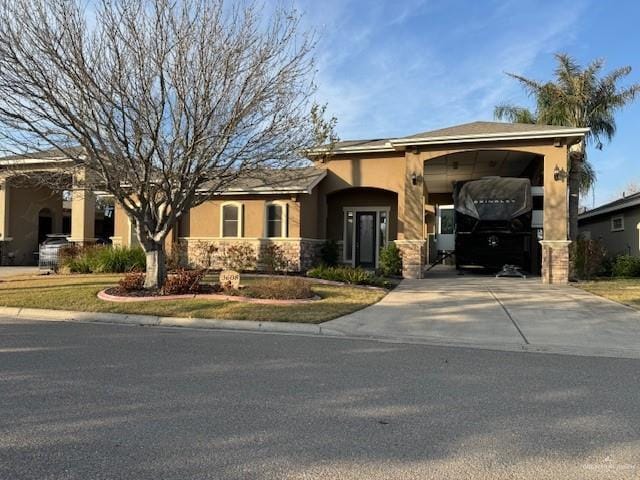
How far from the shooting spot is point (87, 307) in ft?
37.0

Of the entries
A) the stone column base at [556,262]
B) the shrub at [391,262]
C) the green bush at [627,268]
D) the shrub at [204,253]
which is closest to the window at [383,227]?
the shrub at [391,262]

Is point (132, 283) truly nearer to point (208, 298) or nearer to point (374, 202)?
point (208, 298)

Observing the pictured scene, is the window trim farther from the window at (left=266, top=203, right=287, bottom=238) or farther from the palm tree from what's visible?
the palm tree

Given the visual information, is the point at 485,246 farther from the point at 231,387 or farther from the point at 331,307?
the point at 231,387

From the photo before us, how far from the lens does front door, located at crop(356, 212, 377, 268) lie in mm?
22109

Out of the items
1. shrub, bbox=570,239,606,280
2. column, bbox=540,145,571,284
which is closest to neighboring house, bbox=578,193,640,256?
shrub, bbox=570,239,606,280

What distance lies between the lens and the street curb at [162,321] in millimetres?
9445

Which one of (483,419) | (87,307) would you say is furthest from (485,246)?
(483,419)

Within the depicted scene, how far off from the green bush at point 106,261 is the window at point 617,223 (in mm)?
20539

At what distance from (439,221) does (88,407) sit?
766 inches

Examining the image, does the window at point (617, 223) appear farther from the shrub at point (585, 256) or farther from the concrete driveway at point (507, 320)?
the concrete driveway at point (507, 320)

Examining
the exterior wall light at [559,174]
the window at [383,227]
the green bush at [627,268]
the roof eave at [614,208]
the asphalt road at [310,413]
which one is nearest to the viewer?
the asphalt road at [310,413]

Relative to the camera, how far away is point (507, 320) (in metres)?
10.1

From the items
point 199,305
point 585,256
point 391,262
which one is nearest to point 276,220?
point 391,262
